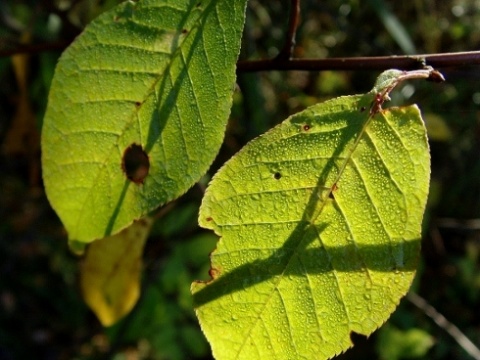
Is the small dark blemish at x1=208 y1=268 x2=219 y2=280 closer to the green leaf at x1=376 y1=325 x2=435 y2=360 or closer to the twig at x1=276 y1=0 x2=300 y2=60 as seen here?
the twig at x1=276 y1=0 x2=300 y2=60

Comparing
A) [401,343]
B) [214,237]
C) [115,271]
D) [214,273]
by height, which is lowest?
[401,343]

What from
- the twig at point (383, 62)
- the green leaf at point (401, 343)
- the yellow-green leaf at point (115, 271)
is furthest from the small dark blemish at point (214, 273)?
the green leaf at point (401, 343)

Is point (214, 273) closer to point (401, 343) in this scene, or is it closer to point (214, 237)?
point (214, 237)

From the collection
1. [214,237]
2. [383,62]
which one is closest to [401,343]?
[214,237]

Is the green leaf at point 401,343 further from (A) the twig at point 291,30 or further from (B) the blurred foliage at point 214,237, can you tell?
(A) the twig at point 291,30

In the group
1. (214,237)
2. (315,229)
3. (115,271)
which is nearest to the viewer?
(315,229)

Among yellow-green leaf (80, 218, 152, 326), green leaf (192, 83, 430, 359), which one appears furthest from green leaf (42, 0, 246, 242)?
yellow-green leaf (80, 218, 152, 326)
